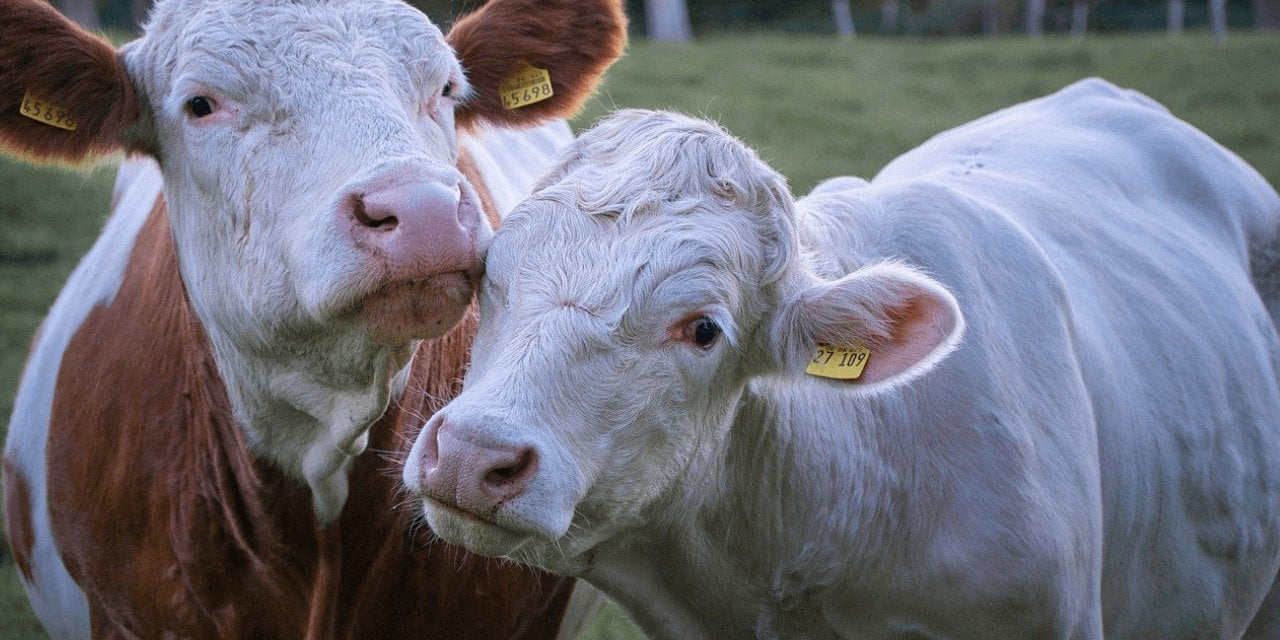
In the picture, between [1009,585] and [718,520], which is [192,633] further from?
[1009,585]

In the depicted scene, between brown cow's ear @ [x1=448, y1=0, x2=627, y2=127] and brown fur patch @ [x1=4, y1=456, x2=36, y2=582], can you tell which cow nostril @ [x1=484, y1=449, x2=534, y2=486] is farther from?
brown fur patch @ [x1=4, y1=456, x2=36, y2=582]

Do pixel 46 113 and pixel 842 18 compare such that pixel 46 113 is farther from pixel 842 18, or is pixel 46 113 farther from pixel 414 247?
pixel 842 18

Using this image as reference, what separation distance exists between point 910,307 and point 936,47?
55.7 feet

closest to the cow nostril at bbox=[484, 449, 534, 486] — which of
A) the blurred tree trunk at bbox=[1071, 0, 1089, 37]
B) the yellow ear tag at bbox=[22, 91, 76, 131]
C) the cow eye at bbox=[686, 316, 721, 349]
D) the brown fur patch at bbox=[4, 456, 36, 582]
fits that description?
the cow eye at bbox=[686, 316, 721, 349]

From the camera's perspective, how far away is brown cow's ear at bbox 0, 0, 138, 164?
10.6 feet

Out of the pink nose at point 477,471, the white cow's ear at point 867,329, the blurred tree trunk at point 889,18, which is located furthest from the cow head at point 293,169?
the blurred tree trunk at point 889,18

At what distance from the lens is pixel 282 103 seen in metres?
3.05

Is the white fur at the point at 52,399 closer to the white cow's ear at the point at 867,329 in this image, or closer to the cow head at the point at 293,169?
the cow head at the point at 293,169

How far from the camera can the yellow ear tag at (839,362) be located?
2.87 metres

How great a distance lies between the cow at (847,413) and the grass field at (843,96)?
592cm

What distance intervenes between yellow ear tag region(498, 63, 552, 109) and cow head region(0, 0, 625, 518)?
32 cm

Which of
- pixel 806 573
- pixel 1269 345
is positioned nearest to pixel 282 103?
pixel 806 573

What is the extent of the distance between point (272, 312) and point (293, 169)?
Answer: 324mm

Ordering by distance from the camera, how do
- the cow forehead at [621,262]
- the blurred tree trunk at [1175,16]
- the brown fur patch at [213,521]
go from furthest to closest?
the blurred tree trunk at [1175,16] < the brown fur patch at [213,521] < the cow forehead at [621,262]
